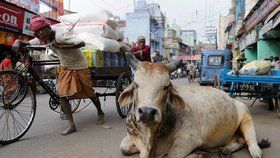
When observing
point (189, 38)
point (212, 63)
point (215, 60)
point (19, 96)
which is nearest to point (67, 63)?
point (19, 96)

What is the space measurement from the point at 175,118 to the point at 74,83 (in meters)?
2.25

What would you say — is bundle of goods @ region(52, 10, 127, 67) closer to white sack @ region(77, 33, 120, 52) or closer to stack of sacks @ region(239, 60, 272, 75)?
white sack @ region(77, 33, 120, 52)

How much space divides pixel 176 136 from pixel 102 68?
3112 mm

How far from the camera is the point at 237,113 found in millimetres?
4742

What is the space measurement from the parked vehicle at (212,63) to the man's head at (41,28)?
15.8 metres

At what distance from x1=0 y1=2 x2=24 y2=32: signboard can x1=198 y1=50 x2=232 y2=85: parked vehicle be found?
1046 centimetres

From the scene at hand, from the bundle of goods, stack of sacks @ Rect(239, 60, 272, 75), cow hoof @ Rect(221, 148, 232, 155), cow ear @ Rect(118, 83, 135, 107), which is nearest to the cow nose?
cow ear @ Rect(118, 83, 135, 107)

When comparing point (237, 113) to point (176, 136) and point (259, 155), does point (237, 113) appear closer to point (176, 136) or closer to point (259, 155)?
point (259, 155)

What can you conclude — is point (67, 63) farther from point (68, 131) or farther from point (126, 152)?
point (126, 152)

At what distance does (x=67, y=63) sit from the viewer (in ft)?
18.6

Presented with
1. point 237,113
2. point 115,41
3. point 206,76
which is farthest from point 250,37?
point 237,113

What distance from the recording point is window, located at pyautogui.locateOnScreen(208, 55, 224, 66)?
20.5 m

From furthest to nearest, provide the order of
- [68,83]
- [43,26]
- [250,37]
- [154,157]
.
Result: [250,37], [68,83], [43,26], [154,157]

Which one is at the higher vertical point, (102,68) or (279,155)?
(102,68)
